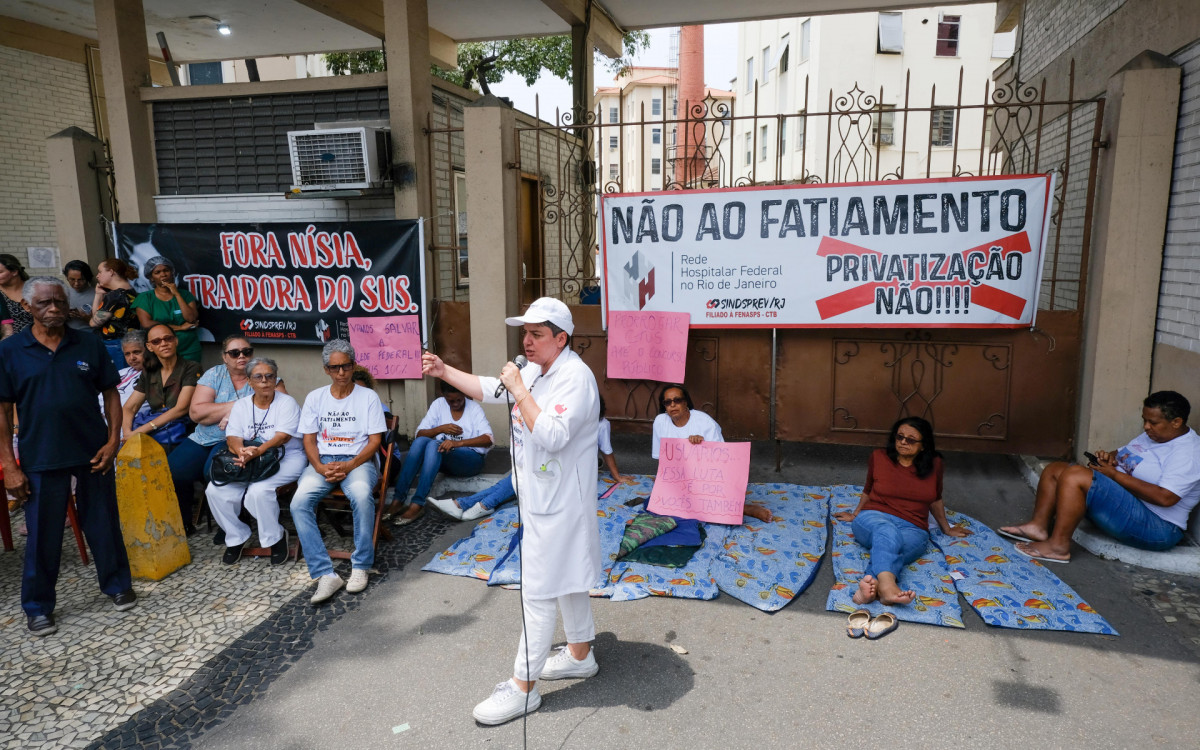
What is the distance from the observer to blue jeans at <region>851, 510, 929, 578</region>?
446cm

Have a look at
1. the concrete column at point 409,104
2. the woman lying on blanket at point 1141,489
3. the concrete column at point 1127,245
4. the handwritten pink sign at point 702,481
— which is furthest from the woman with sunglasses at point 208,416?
the concrete column at point 1127,245

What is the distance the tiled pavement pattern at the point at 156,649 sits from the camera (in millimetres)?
3467

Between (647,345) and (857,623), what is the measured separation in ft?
10.5

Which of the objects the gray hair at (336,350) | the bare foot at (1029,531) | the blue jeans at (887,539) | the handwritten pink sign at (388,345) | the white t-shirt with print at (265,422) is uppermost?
the gray hair at (336,350)

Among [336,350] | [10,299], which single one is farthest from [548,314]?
[10,299]

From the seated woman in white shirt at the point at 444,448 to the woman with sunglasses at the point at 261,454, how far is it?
87 cm

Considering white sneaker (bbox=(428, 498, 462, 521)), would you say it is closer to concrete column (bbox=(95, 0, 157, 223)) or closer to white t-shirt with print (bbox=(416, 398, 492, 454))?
white t-shirt with print (bbox=(416, 398, 492, 454))

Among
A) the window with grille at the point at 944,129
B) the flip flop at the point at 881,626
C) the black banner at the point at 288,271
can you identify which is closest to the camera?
the flip flop at the point at 881,626

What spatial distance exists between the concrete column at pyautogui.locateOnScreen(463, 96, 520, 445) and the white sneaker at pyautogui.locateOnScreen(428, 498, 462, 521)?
141 cm

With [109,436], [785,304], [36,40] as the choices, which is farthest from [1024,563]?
[36,40]

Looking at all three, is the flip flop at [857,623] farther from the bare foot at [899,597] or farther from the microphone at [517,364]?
the microphone at [517,364]

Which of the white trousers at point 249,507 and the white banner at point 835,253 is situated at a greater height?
the white banner at point 835,253

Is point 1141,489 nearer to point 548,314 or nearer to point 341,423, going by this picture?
point 548,314

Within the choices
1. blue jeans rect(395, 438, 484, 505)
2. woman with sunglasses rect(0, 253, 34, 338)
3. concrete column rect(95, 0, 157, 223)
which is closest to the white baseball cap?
blue jeans rect(395, 438, 484, 505)
